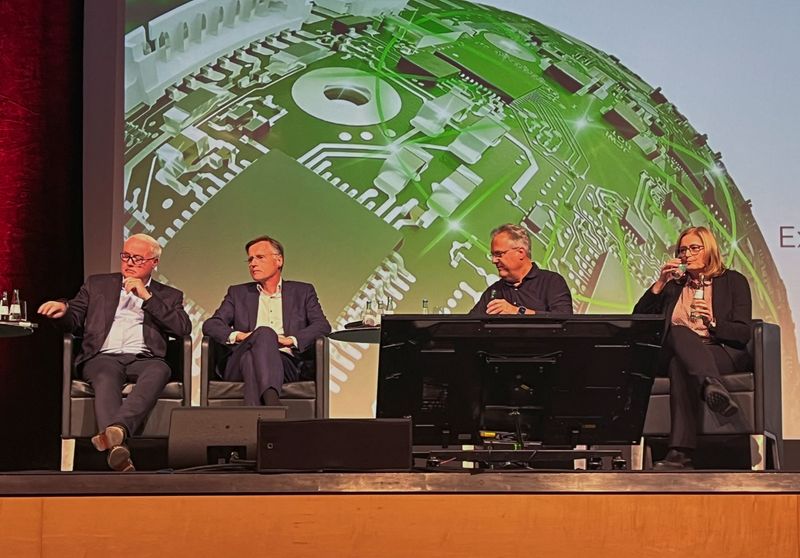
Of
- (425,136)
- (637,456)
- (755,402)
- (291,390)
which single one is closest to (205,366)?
(291,390)

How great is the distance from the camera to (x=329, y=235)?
220 inches

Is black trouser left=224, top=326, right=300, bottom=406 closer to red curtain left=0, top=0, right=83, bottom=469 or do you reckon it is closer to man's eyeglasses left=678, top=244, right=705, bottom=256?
red curtain left=0, top=0, right=83, bottom=469

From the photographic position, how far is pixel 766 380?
445cm

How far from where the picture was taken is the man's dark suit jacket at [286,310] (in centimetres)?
497

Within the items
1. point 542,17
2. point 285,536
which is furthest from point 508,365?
point 542,17

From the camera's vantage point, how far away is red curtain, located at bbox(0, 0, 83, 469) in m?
5.46

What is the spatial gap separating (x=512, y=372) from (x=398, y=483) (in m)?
0.86

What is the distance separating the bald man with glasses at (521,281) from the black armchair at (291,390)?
69 cm

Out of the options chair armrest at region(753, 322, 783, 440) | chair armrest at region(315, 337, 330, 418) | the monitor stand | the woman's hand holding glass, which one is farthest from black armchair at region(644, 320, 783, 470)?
the monitor stand

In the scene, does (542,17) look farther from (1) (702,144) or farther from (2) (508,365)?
(2) (508,365)

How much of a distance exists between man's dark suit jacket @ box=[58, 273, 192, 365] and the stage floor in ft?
9.44

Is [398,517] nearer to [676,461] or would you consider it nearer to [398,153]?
[676,461]

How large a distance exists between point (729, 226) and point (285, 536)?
4085 millimetres

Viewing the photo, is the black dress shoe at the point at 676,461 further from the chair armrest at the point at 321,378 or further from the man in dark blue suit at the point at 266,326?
the man in dark blue suit at the point at 266,326
